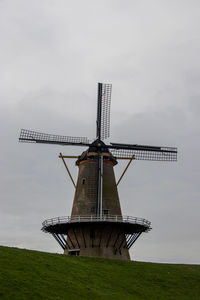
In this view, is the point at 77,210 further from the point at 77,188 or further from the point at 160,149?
the point at 160,149

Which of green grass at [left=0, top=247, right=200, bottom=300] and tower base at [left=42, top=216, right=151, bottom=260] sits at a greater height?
tower base at [left=42, top=216, right=151, bottom=260]

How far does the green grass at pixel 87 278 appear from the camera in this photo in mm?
16500

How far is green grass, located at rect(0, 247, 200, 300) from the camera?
54.1 ft

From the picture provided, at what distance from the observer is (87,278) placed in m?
20.3

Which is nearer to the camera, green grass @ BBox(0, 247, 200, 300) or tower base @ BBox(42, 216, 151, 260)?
Answer: green grass @ BBox(0, 247, 200, 300)

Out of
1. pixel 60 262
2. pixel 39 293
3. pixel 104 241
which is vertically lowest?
pixel 39 293

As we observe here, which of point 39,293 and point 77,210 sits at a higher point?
point 77,210

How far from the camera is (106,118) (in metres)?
36.3

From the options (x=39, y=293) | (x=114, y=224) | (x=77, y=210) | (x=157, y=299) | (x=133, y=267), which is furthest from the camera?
(x=77, y=210)

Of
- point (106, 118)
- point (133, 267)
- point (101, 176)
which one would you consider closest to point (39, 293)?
point (133, 267)

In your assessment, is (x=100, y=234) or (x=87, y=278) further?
(x=100, y=234)

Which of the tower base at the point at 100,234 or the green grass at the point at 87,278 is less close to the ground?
the tower base at the point at 100,234

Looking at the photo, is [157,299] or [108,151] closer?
[157,299]

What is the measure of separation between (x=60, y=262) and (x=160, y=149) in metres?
17.5
